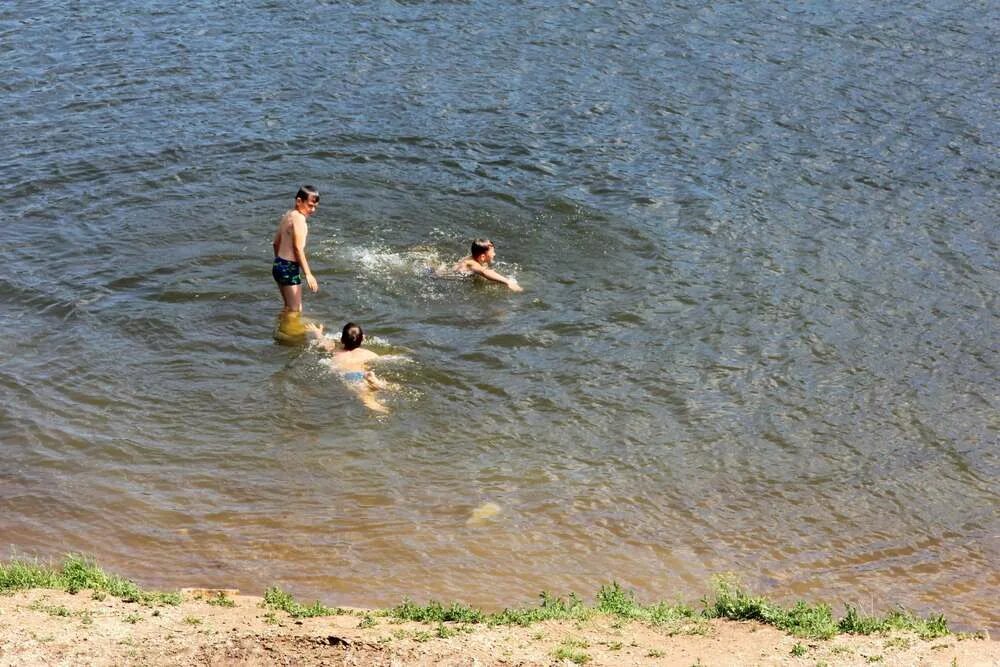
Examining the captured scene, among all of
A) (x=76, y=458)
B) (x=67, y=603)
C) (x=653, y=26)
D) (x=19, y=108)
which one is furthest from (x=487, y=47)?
(x=67, y=603)

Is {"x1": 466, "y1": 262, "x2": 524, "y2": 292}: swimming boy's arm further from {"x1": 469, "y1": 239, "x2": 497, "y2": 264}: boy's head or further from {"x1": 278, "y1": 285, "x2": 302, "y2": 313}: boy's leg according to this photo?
{"x1": 278, "y1": 285, "x2": 302, "y2": 313}: boy's leg

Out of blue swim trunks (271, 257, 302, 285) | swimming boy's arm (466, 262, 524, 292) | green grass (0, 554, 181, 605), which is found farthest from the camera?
swimming boy's arm (466, 262, 524, 292)

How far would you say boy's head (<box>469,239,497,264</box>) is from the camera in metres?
15.2

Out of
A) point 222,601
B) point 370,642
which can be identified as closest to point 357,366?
point 222,601

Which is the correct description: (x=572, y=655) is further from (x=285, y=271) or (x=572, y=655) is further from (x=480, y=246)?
(x=480, y=246)

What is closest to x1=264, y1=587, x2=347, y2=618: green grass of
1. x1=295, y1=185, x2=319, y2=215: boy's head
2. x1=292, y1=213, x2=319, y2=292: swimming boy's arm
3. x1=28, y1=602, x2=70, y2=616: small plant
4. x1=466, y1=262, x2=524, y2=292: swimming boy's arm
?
x1=28, y1=602, x2=70, y2=616: small plant

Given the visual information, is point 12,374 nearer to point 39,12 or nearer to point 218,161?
point 218,161

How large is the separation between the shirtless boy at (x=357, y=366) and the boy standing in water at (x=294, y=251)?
30.3 inches

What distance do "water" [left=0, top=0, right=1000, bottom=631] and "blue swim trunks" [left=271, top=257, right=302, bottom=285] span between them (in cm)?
71

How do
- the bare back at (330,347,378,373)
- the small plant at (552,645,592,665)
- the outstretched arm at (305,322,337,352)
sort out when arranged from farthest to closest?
the outstretched arm at (305,322,337,352), the bare back at (330,347,378,373), the small plant at (552,645,592,665)

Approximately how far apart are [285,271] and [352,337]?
1.48 meters

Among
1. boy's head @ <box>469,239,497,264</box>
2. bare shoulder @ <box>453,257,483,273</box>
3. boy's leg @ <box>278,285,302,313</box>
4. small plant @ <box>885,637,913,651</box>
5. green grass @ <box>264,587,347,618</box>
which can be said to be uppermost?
boy's head @ <box>469,239,497,264</box>

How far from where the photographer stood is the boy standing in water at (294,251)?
13477 mm

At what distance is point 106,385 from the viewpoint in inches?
500
